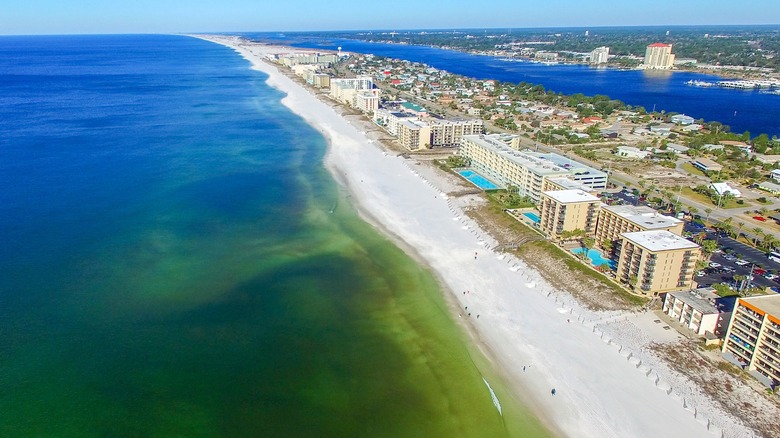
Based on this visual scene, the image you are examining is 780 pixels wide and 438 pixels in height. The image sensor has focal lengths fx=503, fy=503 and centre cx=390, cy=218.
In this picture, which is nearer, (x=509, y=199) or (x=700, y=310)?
(x=700, y=310)

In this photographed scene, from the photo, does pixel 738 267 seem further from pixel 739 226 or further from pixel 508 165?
pixel 508 165

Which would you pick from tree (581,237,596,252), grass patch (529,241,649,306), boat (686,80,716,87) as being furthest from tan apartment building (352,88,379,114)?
boat (686,80,716,87)

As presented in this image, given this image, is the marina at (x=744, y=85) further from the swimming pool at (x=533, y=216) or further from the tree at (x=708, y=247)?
the tree at (x=708, y=247)

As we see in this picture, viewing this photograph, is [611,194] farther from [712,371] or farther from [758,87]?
[758,87]

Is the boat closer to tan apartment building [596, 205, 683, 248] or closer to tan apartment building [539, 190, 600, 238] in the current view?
tan apartment building [596, 205, 683, 248]

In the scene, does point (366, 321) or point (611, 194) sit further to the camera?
point (611, 194)

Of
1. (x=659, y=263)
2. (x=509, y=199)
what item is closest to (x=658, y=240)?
(x=659, y=263)

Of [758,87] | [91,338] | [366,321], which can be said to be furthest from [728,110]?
[91,338]
